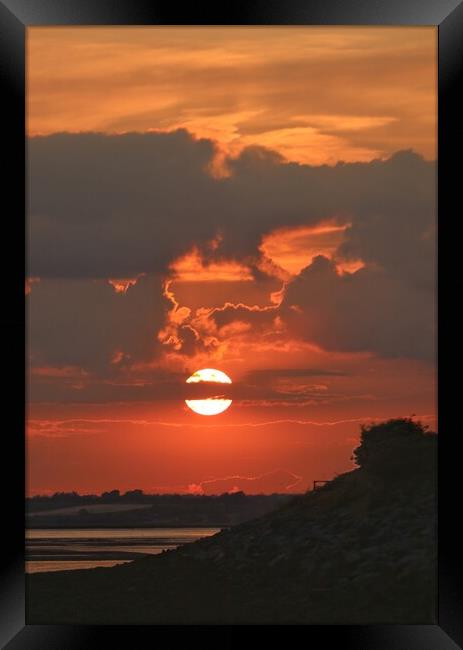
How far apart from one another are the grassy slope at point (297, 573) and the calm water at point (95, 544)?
137cm

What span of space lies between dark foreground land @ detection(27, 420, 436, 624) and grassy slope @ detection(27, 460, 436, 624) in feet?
0.14

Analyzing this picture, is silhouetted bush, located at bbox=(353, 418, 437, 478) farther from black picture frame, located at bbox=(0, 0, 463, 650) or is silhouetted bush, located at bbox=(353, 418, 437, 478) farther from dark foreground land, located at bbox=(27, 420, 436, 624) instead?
black picture frame, located at bbox=(0, 0, 463, 650)

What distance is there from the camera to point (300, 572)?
39219mm

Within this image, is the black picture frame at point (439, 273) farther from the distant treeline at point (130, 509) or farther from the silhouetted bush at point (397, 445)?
the distant treeline at point (130, 509)

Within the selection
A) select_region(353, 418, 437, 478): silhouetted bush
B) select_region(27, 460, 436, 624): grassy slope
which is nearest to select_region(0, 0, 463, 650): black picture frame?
select_region(353, 418, 437, 478): silhouetted bush

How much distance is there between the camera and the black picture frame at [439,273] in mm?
3186

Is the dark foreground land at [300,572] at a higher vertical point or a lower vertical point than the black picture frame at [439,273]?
lower

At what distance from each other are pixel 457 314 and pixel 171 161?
2399cm

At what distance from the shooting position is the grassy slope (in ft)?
107

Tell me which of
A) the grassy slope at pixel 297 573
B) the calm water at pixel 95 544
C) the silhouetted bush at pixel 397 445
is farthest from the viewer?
the grassy slope at pixel 297 573

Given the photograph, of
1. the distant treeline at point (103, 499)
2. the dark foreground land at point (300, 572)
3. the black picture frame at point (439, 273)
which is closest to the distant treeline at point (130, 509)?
the distant treeline at point (103, 499)

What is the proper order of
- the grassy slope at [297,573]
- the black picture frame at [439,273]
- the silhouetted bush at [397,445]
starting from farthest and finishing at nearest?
the grassy slope at [297,573] < the silhouetted bush at [397,445] < the black picture frame at [439,273]

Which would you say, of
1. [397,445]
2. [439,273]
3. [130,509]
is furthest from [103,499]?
[439,273]

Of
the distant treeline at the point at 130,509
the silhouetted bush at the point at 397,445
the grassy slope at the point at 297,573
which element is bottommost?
the grassy slope at the point at 297,573
